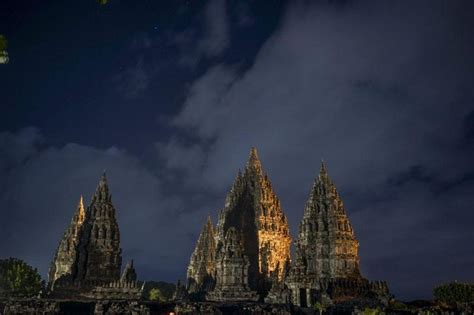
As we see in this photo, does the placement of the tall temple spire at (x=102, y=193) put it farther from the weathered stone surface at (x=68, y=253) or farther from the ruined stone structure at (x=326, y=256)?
the ruined stone structure at (x=326, y=256)

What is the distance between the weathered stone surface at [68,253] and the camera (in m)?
64.9

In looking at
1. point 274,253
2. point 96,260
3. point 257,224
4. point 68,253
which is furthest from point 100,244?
point 274,253

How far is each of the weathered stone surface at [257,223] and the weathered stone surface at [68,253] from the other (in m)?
23.1

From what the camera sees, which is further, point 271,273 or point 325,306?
point 271,273

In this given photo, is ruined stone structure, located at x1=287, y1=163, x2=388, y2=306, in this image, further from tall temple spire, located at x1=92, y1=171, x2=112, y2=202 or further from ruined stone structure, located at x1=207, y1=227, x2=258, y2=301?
tall temple spire, located at x1=92, y1=171, x2=112, y2=202

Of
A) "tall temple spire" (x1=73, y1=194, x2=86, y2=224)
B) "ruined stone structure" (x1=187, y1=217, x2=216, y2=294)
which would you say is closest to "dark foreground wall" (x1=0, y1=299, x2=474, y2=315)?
"ruined stone structure" (x1=187, y1=217, x2=216, y2=294)

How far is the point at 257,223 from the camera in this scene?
76.8 metres

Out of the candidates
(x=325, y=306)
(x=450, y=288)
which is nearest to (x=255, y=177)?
(x=325, y=306)

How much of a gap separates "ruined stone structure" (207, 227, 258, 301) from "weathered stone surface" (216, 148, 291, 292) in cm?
643

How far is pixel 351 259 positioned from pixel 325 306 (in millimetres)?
14810

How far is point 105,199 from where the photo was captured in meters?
68.3

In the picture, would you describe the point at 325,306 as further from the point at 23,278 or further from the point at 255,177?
the point at 23,278

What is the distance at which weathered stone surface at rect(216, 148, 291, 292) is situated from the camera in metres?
74.1

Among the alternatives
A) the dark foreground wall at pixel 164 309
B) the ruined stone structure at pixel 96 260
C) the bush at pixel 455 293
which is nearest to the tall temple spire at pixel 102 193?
the ruined stone structure at pixel 96 260
